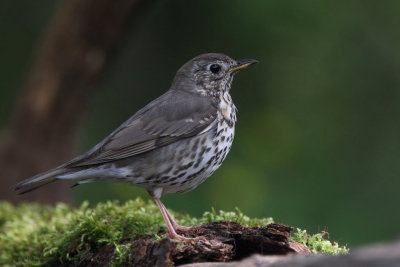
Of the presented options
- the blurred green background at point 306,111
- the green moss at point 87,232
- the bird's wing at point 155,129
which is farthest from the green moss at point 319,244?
the blurred green background at point 306,111

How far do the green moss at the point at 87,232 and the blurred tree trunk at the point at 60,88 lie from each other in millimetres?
2405

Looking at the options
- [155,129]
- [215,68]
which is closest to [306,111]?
[215,68]

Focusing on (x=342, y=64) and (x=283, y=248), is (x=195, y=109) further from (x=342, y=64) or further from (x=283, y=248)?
(x=342, y=64)

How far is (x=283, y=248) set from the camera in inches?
134

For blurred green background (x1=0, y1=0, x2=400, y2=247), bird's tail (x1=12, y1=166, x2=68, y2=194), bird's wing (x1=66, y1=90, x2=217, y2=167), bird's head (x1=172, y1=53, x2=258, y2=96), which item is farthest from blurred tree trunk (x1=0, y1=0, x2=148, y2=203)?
bird's tail (x1=12, y1=166, x2=68, y2=194)

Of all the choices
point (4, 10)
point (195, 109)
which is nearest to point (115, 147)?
point (195, 109)

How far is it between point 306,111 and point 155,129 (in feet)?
14.6

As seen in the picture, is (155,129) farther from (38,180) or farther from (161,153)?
(38,180)

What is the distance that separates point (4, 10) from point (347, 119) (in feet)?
20.4

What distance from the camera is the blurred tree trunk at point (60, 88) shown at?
7.10 m

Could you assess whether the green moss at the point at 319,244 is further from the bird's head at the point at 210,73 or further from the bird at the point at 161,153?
the bird's head at the point at 210,73

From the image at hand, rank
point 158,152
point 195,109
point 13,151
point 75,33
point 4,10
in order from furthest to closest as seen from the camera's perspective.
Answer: point 4,10 → point 13,151 → point 75,33 → point 195,109 → point 158,152

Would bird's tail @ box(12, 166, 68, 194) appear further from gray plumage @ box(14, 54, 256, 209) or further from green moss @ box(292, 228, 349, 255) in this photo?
green moss @ box(292, 228, 349, 255)

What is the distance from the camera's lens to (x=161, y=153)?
457cm
